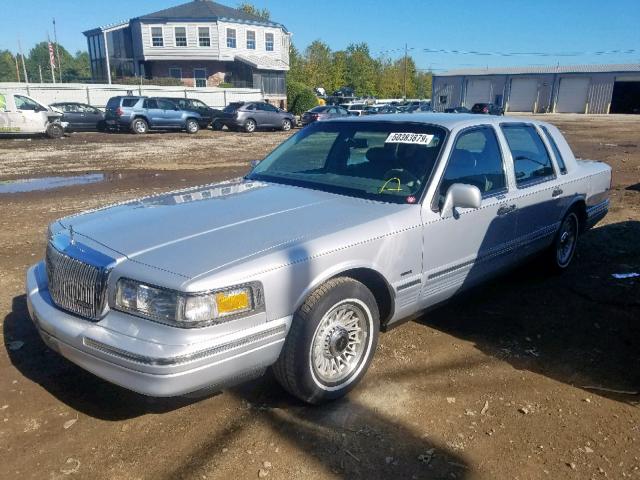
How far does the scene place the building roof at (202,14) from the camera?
44094 mm

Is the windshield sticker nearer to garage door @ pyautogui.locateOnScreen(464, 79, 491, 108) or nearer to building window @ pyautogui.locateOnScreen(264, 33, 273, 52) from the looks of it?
building window @ pyautogui.locateOnScreen(264, 33, 273, 52)

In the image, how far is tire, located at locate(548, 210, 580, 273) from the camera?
5.30 metres

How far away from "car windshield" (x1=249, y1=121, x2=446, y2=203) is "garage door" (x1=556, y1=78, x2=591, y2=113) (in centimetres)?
5979

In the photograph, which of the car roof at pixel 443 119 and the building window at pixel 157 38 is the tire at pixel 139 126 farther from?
the building window at pixel 157 38

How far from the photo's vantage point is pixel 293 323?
9.52 feet

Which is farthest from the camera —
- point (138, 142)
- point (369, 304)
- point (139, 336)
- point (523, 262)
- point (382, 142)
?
point (138, 142)

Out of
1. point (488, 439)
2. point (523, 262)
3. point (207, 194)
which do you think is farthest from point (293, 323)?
point (523, 262)

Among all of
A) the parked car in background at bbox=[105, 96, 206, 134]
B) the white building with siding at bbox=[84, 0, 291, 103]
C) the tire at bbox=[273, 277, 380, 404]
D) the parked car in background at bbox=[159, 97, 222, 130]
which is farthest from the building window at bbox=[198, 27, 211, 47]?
the tire at bbox=[273, 277, 380, 404]

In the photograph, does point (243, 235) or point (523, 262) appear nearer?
point (243, 235)

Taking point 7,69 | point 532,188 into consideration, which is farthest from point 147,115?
point 7,69

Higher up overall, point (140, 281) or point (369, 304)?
point (140, 281)

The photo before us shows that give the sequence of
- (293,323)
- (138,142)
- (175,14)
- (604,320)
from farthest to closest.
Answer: (175,14)
(138,142)
(604,320)
(293,323)

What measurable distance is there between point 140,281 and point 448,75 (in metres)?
66.0

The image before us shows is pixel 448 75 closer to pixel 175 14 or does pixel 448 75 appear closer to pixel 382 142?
pixel 175 14
